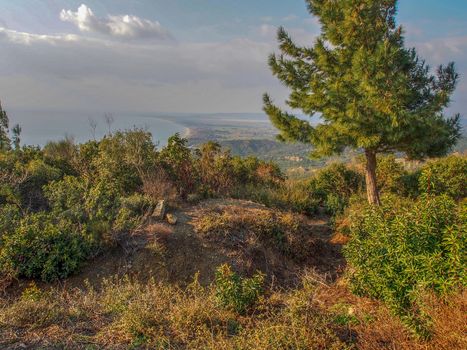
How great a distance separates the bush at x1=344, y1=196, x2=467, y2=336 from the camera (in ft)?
9.82

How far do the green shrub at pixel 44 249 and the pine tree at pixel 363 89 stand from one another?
5.44m

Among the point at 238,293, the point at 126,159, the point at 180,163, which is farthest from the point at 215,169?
the point at 238,293

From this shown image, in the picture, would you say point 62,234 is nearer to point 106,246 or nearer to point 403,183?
point 106,246

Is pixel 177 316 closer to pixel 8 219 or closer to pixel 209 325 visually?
pixel 209 325

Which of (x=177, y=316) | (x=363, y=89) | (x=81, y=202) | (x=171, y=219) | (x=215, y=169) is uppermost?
(x=363, y=89)

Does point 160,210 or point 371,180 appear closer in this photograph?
point 160,210

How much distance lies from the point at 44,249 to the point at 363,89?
6.81 metres

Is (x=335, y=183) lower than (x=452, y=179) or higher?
lower

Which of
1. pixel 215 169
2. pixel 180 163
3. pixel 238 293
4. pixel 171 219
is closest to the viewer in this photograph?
pixel 238 293

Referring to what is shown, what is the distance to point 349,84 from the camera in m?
7.27

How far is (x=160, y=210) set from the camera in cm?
713

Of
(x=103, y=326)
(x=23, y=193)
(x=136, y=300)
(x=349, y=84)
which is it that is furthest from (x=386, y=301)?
(x=23, y=193)

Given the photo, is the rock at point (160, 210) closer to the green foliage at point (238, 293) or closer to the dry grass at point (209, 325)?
the dry grass at point (209, 325)

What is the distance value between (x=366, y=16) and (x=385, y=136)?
267cm
